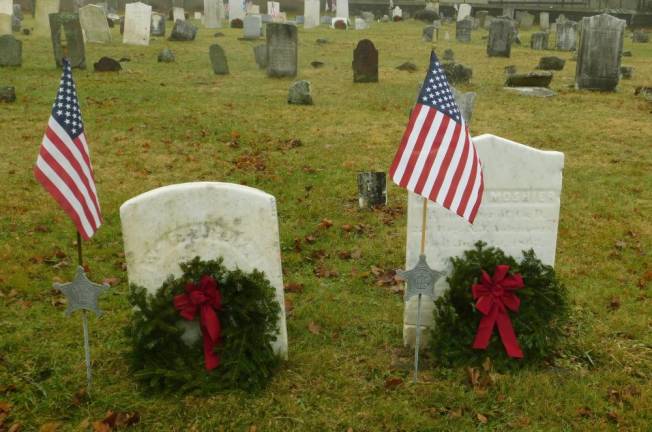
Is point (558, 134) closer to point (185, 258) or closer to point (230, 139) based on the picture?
point (230, 139)

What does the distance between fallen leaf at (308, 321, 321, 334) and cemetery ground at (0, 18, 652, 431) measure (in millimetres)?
16

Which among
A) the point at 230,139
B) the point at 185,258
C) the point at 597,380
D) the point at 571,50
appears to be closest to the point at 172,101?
the point at 230,139

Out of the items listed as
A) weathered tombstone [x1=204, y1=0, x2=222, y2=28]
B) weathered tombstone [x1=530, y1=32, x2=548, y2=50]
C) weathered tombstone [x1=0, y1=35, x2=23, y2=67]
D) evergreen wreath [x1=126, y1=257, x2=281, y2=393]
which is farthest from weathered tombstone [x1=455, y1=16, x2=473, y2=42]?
evergreen wreath [x1=126, y1=257, x2=281, y2=393]

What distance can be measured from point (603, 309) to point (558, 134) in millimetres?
6793

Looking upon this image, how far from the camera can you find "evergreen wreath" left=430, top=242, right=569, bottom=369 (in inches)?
183

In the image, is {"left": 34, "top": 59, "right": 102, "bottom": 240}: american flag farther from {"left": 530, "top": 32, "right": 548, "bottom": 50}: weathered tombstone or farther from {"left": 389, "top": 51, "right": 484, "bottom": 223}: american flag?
{"left": 530, "top": 32, "right": 548, "bottom": 50}: weathered tombstone

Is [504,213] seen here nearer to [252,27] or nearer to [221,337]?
[221,337]

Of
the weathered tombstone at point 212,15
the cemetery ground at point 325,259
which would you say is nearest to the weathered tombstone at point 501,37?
the cemetery ground at point 325,259

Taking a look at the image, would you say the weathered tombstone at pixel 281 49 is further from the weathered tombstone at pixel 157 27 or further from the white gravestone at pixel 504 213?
the white gravestone at pixel 504 213

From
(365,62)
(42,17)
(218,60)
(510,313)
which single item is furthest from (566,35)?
(510,313)

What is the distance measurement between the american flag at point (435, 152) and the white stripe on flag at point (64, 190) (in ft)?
6.41

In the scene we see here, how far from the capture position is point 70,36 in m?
16.3

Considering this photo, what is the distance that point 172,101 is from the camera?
44.9ft

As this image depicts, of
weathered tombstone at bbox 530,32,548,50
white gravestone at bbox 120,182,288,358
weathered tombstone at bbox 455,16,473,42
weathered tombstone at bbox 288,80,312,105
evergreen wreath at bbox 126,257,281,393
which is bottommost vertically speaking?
evergreen wreath at bbox 126,257,281,393
